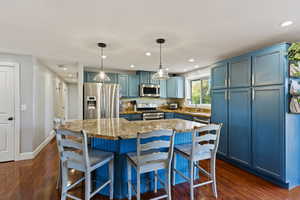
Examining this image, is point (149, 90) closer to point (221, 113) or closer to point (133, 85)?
point (133, 85)

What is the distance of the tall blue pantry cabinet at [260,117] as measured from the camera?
2193 millimetres

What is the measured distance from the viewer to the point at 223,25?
198 cm

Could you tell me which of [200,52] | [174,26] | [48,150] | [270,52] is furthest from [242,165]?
[48,150]

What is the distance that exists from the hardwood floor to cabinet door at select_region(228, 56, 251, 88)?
1.62 meters

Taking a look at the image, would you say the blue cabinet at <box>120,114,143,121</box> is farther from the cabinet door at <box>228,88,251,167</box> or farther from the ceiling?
the cabinet door at <box>228,88,251,167</box>

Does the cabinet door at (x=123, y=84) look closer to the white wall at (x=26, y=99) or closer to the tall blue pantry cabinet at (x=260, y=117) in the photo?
the white wall at (x=26, y=99)

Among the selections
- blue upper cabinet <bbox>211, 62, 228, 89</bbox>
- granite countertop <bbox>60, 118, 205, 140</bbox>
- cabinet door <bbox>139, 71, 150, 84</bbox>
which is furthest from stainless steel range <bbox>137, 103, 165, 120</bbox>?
granite countertop <bbox>60, 118, 205, 140</bbox>

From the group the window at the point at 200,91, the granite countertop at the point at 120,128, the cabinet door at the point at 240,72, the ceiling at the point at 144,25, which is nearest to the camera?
the ceiling at the point at 144,25

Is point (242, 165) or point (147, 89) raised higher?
point (147, 89)

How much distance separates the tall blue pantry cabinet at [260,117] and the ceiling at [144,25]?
0.40 metres

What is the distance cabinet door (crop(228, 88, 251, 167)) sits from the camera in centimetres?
268

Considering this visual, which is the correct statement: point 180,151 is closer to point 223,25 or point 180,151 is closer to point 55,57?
point 223,25

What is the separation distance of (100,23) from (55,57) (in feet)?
7.19

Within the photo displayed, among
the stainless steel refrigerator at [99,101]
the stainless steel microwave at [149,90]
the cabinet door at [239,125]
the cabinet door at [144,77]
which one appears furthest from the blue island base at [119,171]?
the cabinet door at [144,77]
